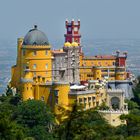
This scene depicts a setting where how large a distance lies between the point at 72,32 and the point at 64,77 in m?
14.1

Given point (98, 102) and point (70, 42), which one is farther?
point (70, 42)

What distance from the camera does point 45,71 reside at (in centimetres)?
7325

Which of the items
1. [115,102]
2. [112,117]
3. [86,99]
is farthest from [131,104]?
[112,117]

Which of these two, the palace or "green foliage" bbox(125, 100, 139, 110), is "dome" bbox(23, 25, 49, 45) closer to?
the palace

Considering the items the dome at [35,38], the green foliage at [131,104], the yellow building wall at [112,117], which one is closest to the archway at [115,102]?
the green foliage at [131,104]

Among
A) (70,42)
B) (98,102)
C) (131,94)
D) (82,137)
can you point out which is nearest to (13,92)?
(98,102)

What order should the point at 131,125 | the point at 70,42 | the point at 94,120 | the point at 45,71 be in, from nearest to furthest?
1. the point at 131,125
2. the point at 94,120
3. the point at 45,71
4. the point at 70,42

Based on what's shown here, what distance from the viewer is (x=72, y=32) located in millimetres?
91438

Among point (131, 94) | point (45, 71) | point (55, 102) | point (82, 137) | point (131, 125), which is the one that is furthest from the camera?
point (131, 94)

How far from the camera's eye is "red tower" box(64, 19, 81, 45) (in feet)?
298

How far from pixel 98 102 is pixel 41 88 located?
471 centimetres

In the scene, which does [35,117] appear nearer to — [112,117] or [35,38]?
[112,117]

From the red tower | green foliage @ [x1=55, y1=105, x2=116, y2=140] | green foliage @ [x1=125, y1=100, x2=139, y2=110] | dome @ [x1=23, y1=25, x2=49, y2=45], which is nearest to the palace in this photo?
dome @ [x1=23, y1=25, x2=49, y2=45]

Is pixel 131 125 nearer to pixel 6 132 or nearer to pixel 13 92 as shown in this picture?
pixel 6 132
